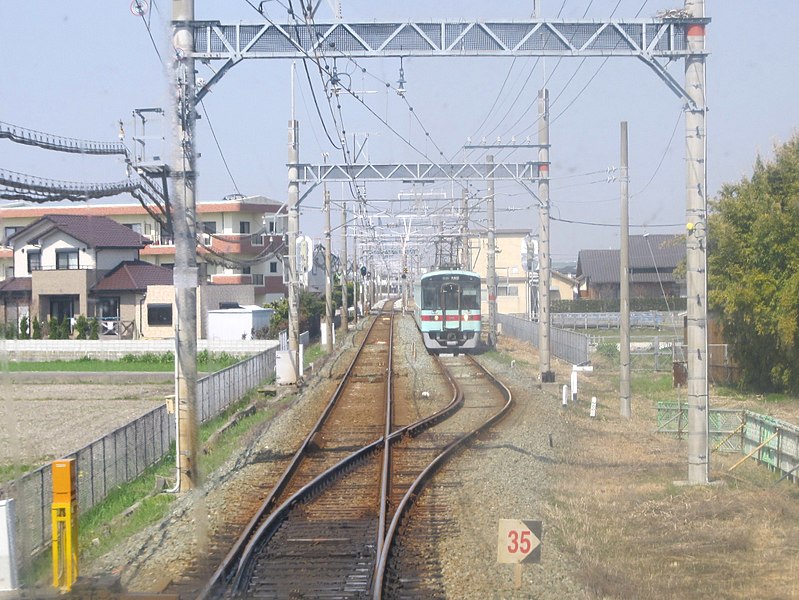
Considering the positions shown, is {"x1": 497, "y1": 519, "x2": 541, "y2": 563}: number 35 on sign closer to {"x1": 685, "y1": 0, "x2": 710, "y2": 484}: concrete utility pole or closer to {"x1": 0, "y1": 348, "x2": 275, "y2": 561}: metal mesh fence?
{"x1": 0, "y1": 348, "x2": 275, "y2": 561}: metal mesh fence

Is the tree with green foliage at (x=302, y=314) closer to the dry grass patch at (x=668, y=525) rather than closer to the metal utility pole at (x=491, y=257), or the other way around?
the metal utility pole at (x=491, y=257)

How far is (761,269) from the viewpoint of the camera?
64.8 feet

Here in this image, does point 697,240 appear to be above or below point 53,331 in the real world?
above

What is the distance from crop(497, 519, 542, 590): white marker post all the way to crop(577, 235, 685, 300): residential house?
4260cm

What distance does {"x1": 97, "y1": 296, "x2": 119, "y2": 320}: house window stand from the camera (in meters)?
35.0

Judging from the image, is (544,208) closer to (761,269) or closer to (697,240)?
(761,269)

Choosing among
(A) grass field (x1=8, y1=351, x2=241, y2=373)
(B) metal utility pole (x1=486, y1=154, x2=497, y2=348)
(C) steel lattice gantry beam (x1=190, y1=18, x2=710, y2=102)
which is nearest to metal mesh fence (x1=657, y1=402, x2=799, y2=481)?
(C) steel lattice gantry beam (x1=190, y1=18, x2=710, y2=102)

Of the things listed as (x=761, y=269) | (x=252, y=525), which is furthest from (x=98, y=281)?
(x=252, y=525)

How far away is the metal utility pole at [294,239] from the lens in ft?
61.5

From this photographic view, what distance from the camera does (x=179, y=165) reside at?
7.93m

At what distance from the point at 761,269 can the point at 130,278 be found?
22.9 metres

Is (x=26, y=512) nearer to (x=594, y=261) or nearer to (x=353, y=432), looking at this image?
(x=353, y=432)

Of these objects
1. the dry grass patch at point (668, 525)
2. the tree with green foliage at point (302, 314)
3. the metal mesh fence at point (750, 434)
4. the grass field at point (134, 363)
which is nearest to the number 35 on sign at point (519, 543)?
the dry grass patch at point (668, 525)

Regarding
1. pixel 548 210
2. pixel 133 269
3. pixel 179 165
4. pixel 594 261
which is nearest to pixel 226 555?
pixel 179 165
